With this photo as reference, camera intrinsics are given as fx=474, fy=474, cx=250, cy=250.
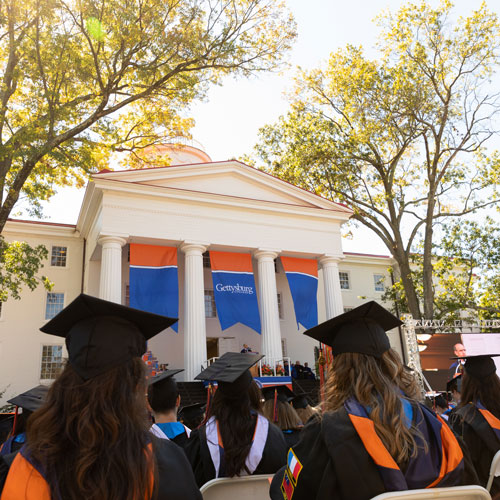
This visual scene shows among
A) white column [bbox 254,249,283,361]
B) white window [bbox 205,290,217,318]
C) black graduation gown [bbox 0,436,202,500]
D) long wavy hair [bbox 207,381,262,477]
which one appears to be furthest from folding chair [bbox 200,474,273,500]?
white window [bbox 205,290,217,318]

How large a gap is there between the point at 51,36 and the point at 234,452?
1525cm

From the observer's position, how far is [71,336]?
2168mm

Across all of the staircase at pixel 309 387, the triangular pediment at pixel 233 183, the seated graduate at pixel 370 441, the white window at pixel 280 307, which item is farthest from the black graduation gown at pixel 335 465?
the white window at pixel 280 307

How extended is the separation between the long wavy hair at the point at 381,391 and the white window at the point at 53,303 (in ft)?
80.9

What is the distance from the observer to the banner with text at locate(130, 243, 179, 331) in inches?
798

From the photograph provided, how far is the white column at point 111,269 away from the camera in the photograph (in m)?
20.2

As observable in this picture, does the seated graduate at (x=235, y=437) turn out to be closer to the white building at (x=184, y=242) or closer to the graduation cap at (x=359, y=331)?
the graduation cap at (x=359, y=331)

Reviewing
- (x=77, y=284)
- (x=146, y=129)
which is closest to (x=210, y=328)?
(x=77, y=284)

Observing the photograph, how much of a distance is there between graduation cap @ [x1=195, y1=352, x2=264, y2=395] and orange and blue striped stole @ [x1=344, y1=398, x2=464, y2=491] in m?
1.54

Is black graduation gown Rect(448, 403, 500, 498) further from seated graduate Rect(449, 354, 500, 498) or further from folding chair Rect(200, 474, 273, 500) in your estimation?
folding chair Rect(200, 474, 273, 500)

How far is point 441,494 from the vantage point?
1.96 metres

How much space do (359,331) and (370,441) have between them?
2.17 feet

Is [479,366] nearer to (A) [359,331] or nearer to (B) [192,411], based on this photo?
(A) [359,331]

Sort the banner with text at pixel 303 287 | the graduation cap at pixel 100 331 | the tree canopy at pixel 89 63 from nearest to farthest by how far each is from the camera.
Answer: the graduation cap at pixel 100 331 → the tree canopy at pixel 89 63 → the banner with text at pixel 303 287
